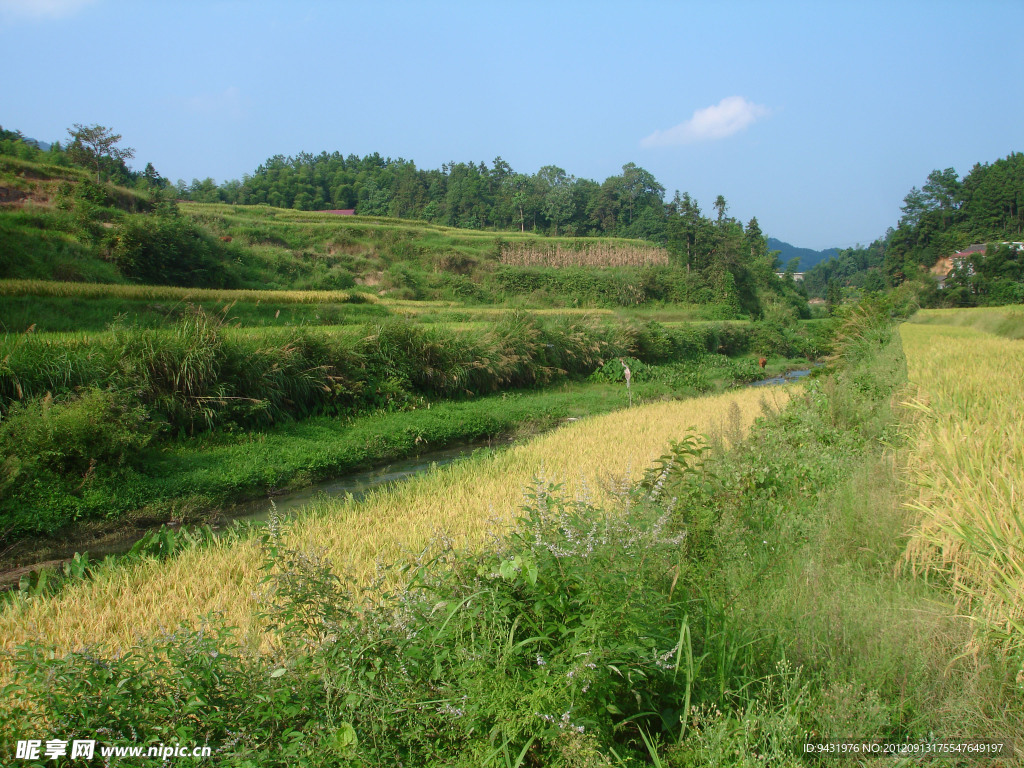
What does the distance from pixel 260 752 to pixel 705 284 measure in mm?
38075

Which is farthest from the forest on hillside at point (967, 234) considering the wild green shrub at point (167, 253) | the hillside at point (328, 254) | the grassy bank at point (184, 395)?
the wild green shrub at point (167, 253)

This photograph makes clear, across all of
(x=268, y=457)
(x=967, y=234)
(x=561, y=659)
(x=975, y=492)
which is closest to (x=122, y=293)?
(x=268, y=457)

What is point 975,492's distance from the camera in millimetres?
3461

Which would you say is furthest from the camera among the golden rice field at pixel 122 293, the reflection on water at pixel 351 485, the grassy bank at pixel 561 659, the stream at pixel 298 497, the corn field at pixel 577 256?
the corn field at pixel 577 256

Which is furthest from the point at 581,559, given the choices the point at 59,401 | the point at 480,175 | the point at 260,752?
the point at 480,175

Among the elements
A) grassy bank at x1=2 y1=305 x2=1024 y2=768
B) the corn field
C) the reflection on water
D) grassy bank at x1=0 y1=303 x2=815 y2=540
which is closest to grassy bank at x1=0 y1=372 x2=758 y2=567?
grassy bank at x1=0 y1=303 x2=815 y2=540

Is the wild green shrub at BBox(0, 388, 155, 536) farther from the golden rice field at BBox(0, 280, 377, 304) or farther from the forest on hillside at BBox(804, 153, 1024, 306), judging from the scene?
the forest on hillside at BBox(804, 153, 1024, 306)

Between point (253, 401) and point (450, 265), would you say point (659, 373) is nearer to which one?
point (253, 401)

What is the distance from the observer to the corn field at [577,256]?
3972cm

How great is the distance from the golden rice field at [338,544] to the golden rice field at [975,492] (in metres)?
1.87

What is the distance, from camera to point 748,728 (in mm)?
2244

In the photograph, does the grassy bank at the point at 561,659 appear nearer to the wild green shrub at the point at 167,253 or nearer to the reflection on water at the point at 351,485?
the reflection on water at the point at 351,485

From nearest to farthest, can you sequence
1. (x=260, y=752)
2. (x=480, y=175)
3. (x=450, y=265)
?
1. (x=260, y=752)
2. (x=450, y=265)
3. (x=480, y=175)

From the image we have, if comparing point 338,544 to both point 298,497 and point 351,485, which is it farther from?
point 351,485
